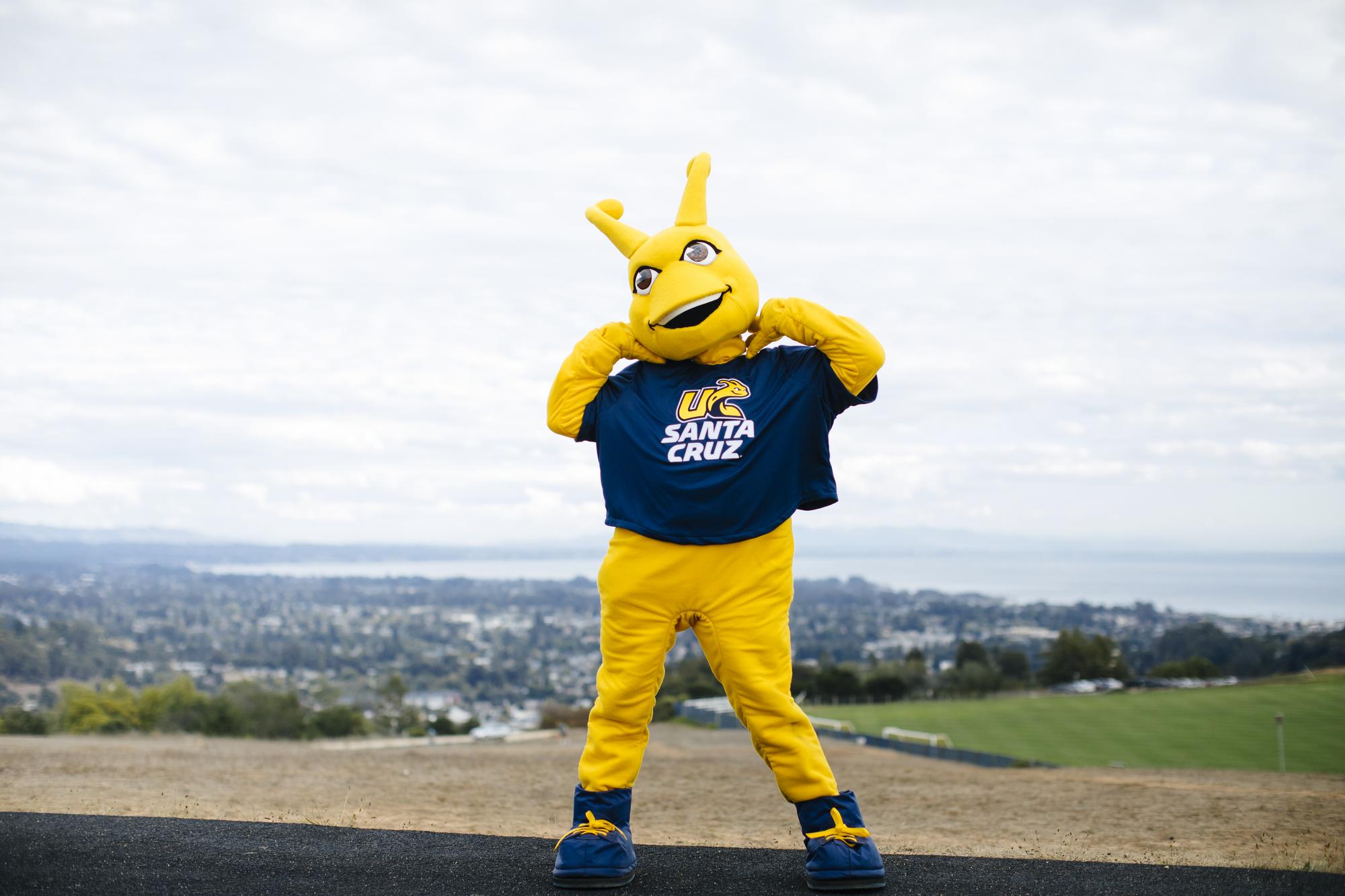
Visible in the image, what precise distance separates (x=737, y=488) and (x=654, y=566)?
488 millimetres

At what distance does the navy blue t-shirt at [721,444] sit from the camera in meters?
4.29

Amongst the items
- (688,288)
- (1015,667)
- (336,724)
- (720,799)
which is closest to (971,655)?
(1015,667)

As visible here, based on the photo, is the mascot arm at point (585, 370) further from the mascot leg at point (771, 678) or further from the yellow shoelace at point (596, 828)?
the yellow shoelace at point (596, 828)

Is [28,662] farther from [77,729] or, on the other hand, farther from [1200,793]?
[1200,793]

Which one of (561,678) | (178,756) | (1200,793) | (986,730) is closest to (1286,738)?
(986,730)

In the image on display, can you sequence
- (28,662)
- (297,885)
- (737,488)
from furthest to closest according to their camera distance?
(28,662)
(737,488)
(297,885)

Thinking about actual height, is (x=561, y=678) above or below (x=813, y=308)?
below

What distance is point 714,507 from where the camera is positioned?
4.27 meters

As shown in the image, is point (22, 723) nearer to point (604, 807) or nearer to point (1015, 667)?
point (604, 807)

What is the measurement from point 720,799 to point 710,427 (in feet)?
20.6

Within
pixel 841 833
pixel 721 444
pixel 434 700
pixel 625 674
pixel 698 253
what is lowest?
pixel 434 700

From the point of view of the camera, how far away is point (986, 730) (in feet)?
77.5

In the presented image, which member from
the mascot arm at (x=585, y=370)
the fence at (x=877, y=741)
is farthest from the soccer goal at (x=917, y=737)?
the mascot arm at (x=585, y=370)

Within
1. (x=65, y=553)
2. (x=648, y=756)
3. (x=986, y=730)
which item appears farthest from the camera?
(x=65, y=553)
